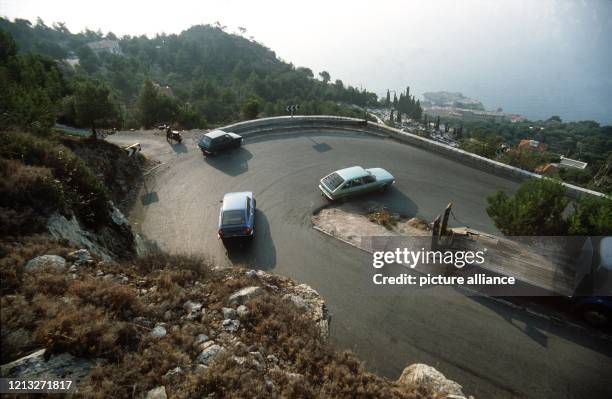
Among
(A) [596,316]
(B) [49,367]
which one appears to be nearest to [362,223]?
(A) [596,316]

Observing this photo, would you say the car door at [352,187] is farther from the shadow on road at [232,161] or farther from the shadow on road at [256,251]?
the shadow on road at [232,161]

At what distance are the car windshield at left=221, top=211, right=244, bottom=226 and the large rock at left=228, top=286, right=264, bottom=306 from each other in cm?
430

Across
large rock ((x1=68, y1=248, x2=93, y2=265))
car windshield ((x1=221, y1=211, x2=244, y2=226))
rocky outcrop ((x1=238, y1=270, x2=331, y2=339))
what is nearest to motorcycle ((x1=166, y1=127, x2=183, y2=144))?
car windshield ((x1=221, y1=211, x2=244, y2=226))

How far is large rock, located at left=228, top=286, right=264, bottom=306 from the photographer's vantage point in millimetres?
7929

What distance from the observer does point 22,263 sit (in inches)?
245

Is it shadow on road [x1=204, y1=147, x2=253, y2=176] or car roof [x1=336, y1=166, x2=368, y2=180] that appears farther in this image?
shadow on road [x1=204, y1=147, x2=253, y2=176]

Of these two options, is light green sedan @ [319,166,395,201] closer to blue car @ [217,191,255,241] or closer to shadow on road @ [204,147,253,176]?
blue car @ [217,191,255,241]

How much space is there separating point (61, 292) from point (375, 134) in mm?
21275

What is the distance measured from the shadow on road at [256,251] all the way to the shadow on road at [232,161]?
5.95 m

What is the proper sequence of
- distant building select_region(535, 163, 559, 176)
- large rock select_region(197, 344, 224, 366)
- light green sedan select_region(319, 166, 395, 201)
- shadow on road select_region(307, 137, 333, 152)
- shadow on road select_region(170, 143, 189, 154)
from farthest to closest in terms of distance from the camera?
shadow on road select_region(307, 137, 333, 152), shadow on road select_region(170, 143, 189, 154), distant building select_region(535, 163, 559, 176), light green sedan select_region(319, 166, 395, 201), large rock select_region(197, 344, 224, 366)

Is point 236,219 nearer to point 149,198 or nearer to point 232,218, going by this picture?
point 232,218

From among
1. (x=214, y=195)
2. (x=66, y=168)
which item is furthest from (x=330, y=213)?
(x=66, y=168)

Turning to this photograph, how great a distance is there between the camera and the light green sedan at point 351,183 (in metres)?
15.2

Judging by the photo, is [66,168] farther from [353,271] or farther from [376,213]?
[376,213]
